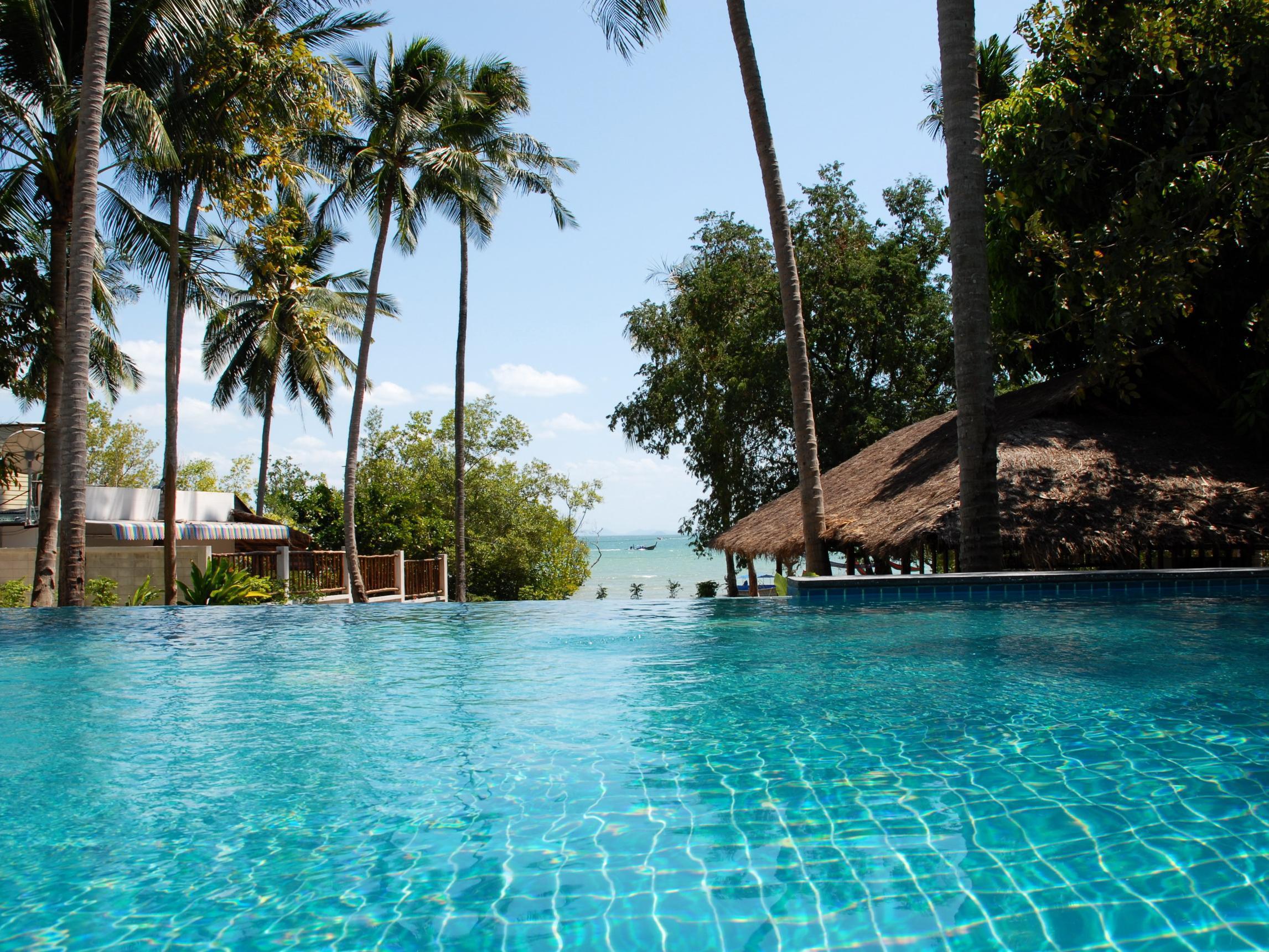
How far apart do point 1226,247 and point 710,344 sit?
44.2 feet

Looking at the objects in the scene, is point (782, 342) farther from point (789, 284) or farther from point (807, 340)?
point (789, 284)

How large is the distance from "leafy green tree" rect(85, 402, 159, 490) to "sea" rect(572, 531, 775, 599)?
1932 cm

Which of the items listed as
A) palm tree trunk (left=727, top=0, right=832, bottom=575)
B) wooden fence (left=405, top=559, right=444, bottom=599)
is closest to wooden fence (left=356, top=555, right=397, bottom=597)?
wooden fence (left=405, top=559, right=444, bottom=599)

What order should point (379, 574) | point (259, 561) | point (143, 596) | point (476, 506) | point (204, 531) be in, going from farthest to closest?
point (476, 506), point (379, 574), point (204, 531), point (259, 561), point (143, 596)

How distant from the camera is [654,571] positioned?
3354 inches

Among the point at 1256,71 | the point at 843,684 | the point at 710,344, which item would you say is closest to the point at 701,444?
the point at 710,344

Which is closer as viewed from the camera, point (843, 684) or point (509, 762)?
point (509, 762)

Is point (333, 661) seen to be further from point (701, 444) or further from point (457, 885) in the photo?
point (701, 444)

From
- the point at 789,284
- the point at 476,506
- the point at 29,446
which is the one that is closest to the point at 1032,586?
the point at 789,284

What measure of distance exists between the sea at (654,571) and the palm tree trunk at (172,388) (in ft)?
49.8

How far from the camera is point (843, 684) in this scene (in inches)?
257

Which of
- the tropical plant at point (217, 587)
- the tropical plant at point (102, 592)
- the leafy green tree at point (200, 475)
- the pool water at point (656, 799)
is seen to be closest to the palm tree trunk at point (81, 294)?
the tropical plant at point (217, 587)

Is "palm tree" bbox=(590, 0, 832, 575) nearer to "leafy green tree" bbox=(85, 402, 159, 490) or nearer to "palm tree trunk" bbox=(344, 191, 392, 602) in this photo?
"palm tree trunk" bbox=(344, 191, 392, 602)

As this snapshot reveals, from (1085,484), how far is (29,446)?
18.7 meters
